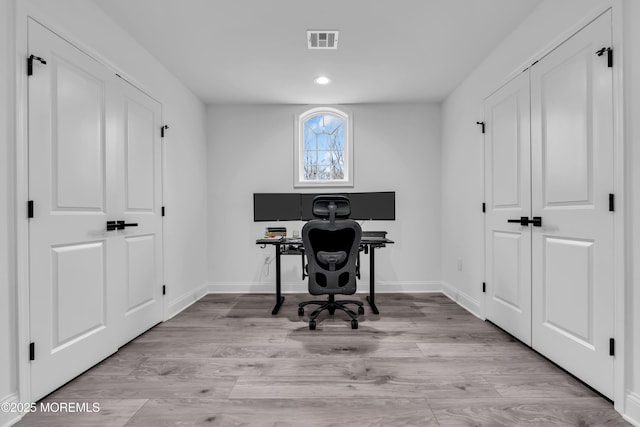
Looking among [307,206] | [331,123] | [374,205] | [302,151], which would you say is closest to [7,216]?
[307,206]

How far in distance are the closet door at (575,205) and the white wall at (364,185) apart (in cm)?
197

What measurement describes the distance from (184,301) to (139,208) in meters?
1.37

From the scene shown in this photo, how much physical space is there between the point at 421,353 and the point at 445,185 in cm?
246

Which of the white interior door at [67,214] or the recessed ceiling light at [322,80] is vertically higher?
the recessed ceiling light at [322,80]

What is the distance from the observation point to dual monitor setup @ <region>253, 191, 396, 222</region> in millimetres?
4027

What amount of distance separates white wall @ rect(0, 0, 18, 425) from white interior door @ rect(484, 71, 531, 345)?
3.26 m

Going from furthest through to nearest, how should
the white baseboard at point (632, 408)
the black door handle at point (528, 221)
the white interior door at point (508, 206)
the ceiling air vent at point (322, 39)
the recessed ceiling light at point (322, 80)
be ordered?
the recessed ceiling light at point (322, 80)
the ceiling air vent at point (322, 39)
the white interior door at point (508, 206)
the black door handle at point (528, 221)
the white baseboard at point (632, 408)

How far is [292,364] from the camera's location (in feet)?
7.21

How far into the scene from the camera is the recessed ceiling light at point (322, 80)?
11.4 feet

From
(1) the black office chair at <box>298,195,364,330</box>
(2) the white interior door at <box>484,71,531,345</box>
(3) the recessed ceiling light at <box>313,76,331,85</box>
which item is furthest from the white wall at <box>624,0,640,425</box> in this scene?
(3) the recessed ceiling light at <box>313,76,331,85</box>

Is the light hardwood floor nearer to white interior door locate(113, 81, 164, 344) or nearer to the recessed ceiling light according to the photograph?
white interior door locate(113, 81, 164, 344)

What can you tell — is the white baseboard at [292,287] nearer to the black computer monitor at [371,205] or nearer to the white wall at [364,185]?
the white wall at [364,185]

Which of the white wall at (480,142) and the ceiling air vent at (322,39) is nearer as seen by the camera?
the white wall at (480,142)

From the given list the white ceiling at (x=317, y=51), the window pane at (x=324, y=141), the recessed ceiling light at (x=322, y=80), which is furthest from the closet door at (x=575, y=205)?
the window pane at (x=324, y=141)
